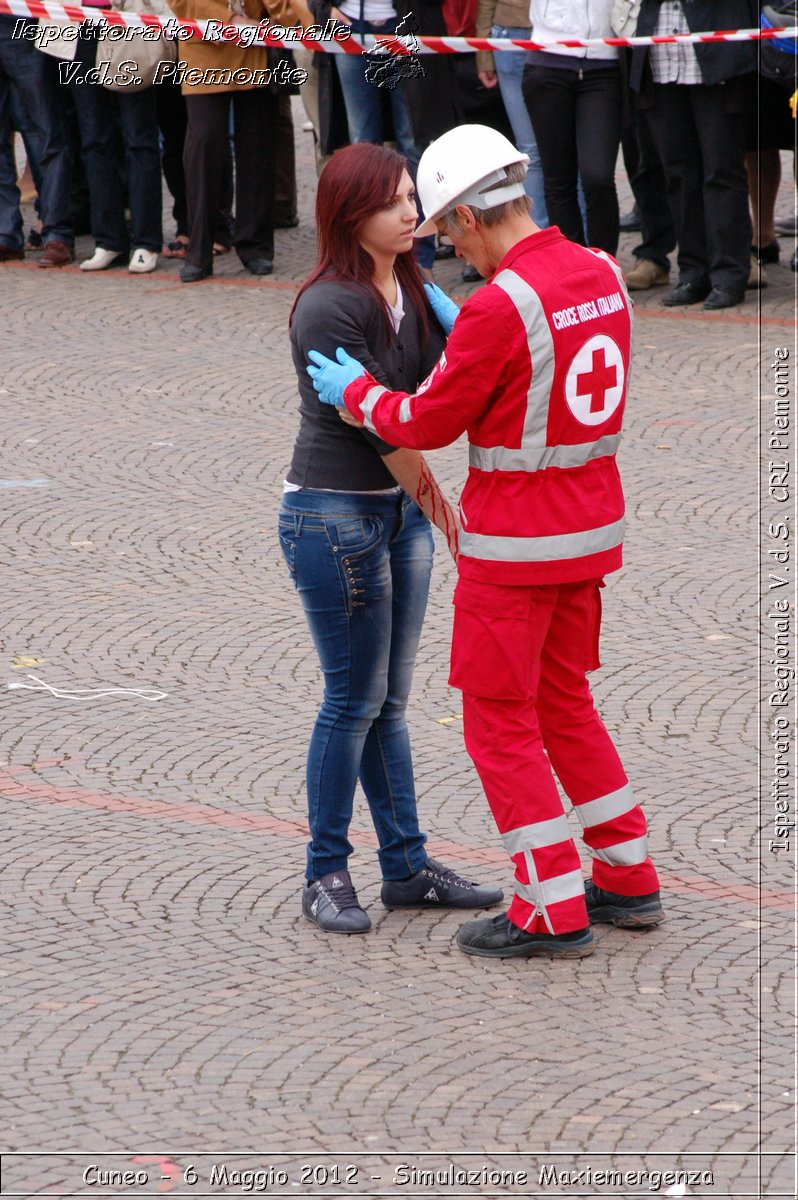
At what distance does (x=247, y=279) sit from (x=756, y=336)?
3759mm

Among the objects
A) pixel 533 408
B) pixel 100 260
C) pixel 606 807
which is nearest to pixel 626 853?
pixel 606 807

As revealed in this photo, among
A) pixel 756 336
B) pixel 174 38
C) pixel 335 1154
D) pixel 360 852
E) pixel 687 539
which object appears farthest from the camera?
pixel 174 38

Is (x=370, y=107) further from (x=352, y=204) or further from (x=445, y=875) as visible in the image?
(x=445, y=875)

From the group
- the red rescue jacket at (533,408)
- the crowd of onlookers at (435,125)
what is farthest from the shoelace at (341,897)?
the crowd of onlookers at (435,125)

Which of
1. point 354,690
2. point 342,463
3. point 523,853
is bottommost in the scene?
point 523,853

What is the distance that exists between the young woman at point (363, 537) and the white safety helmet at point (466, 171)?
0.55 feet

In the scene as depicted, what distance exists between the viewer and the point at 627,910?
470 cm

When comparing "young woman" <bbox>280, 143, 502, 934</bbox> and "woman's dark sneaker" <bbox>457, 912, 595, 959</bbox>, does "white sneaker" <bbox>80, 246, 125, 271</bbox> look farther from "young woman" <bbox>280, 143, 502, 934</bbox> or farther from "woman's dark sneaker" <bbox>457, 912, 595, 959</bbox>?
"woman's dark sneaker" <bbox>457, 912, 595, 959</bbox>

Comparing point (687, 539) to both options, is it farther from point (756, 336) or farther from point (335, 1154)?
point (335, 1154)

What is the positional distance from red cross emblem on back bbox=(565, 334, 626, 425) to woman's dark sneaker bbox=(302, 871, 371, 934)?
4.70ft

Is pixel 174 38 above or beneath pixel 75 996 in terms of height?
above

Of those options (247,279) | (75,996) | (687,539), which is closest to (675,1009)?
(75,996)

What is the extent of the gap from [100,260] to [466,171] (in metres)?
8.76

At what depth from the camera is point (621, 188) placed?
14.7m
